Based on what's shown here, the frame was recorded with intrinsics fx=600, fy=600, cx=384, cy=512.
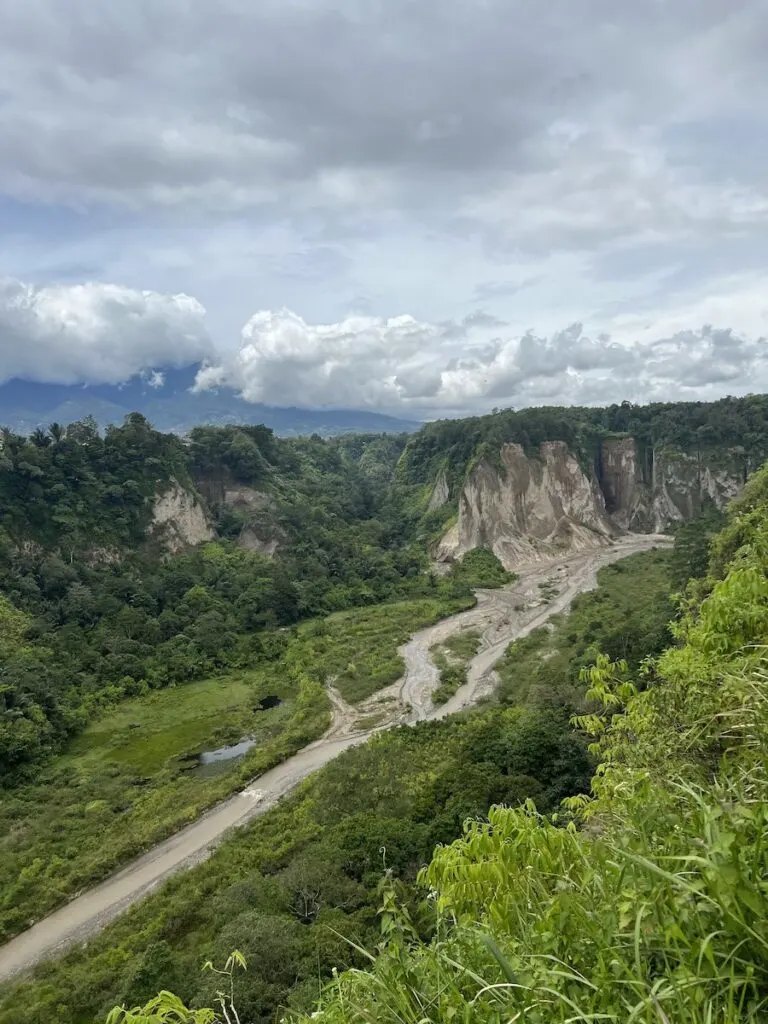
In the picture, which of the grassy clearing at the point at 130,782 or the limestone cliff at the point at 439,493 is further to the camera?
the limestone cliff at the point at 439,493

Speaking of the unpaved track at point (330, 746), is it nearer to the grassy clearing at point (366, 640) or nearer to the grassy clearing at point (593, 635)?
the grassy clearing at point (366, 640)

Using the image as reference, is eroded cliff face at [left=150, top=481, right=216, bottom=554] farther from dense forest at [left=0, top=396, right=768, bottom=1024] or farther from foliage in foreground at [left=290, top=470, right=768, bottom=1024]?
foliage in foreground at [left=290, top=470, right=768, bottom=1024]

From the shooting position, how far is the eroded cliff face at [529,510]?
2473 inches

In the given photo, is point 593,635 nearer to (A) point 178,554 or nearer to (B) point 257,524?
(A) point 178,554

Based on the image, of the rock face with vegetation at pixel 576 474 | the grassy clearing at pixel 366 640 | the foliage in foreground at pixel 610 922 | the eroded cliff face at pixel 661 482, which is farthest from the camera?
the eroded cliff face at pixel 661 482

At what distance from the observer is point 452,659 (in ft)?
124

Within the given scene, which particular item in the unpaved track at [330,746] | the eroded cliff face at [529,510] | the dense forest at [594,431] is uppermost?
the dense forest at [594,431]

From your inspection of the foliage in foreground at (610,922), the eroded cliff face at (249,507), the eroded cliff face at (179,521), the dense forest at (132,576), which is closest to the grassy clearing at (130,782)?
the dense forest at (132,576)

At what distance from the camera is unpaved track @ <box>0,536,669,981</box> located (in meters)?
17.0

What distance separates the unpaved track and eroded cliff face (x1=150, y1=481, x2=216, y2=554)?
2324cm

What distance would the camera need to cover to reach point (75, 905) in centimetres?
1795

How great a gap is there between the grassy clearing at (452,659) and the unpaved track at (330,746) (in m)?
0.43

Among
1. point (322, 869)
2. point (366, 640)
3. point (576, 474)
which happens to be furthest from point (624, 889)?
point (576, 474)

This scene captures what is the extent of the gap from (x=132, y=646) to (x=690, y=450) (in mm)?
65609
